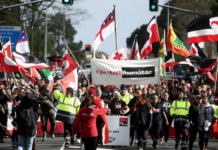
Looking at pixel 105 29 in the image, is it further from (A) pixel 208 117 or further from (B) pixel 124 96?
(A) pixel 208 117

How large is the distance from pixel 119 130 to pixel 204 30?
4.39 metres

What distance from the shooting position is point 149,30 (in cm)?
1939

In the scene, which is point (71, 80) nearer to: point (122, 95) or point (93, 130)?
point (122, 95)

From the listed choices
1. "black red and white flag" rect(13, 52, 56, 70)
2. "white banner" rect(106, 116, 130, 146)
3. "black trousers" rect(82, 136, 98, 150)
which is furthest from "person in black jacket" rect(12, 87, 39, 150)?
"black red and white flag" rect(13, 52, 56, 70)

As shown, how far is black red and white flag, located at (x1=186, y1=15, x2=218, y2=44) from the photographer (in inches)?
617

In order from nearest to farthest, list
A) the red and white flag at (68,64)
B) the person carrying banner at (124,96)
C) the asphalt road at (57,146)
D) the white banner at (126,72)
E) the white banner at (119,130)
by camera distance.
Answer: the asphalt road at (57,146)
the white banner at (119,130)
the white banner at (126,72)
the person carrying banner at (124,96)
the red and white flag at (68,64)

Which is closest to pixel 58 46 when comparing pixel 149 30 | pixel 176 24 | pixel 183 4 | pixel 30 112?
pixel 176 24

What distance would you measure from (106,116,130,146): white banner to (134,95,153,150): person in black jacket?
56 cm

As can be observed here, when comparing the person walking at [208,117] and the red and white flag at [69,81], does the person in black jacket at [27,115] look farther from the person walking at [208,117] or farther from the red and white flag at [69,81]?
the red and white flag at [69,81]

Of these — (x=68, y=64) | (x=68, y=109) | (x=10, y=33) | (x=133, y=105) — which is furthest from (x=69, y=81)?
(x=10, y=33)

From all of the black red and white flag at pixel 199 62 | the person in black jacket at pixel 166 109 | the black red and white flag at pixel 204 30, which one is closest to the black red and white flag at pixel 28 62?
the person in black jacket at pixel 166 109

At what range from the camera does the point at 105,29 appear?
63.9 feet

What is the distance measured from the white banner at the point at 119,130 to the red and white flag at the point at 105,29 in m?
4.79

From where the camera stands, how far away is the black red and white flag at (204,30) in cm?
1566
